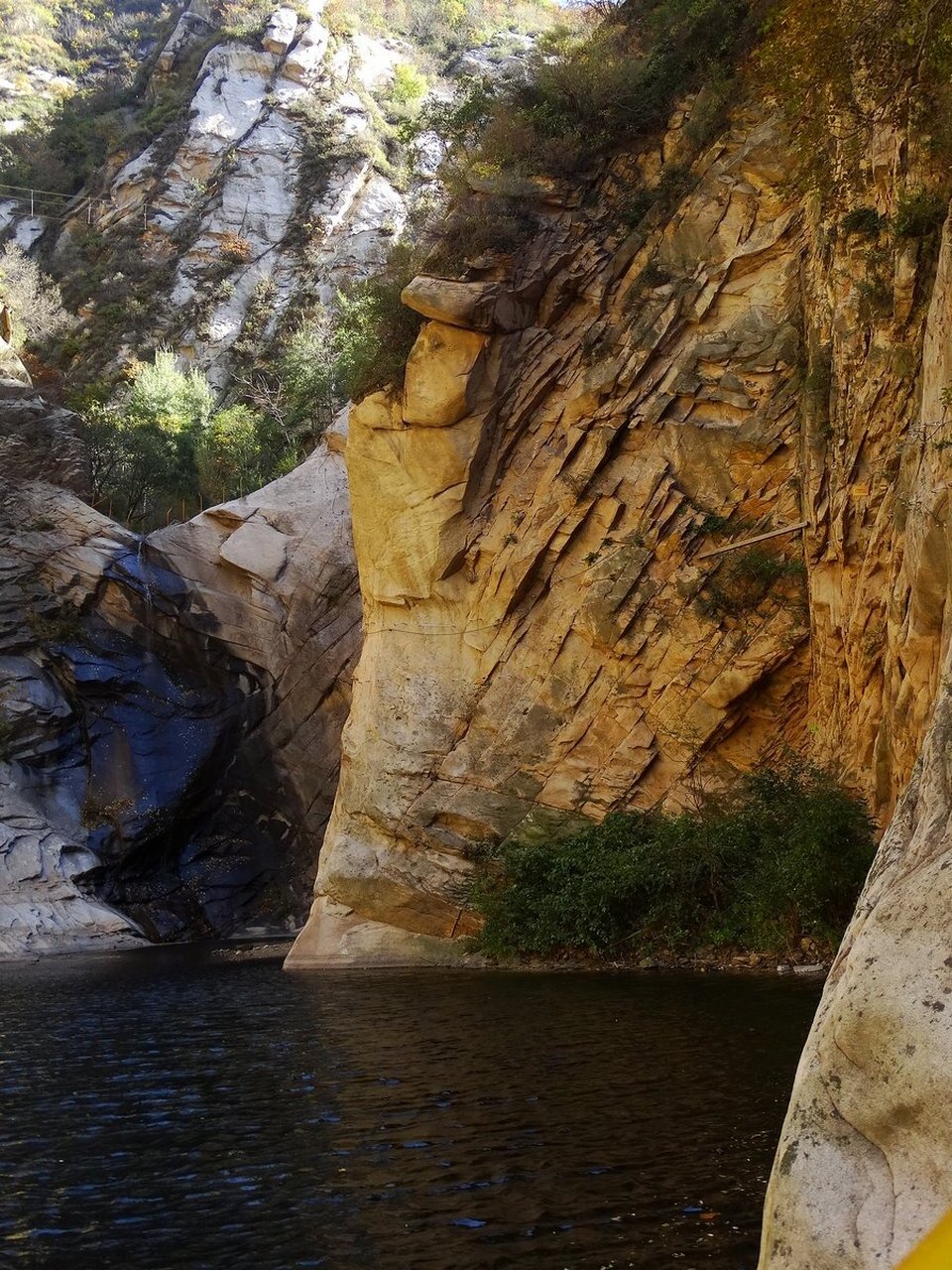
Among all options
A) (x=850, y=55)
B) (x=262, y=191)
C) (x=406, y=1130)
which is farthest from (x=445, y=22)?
(x=406, y=1130)

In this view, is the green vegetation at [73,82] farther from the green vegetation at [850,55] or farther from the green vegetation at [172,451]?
the green vegetation at [850,55]

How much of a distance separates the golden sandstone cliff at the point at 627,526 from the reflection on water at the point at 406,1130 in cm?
643

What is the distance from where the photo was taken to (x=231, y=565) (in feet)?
123

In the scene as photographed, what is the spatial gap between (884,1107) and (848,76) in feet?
38.2

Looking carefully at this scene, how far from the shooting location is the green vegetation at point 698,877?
18.7 meters

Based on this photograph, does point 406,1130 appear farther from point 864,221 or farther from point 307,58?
point 307,58

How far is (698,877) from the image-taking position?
20672 millimetres

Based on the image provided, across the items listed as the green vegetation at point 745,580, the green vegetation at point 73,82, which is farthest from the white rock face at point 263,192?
the green vegetation at point 745,580

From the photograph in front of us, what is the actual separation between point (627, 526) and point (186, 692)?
1971 centimetres

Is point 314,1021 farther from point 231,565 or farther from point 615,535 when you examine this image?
point 231,565

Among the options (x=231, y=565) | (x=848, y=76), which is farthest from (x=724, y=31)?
(x=231, y=565)

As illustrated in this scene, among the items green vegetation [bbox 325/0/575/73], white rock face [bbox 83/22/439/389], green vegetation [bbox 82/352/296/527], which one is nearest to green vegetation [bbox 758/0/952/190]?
green vegetation [bbox 82/352/296/527]

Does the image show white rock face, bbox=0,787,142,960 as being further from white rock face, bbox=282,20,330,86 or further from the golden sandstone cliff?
white rock face, bbox=282,20,330,86

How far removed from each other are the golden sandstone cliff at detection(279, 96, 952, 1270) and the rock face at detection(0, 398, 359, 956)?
9.17 metres
